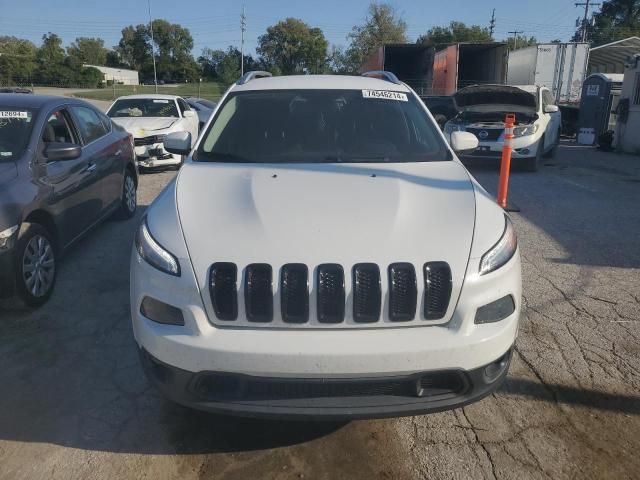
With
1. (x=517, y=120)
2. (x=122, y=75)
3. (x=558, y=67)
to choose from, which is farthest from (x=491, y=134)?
(x=122, y=75)

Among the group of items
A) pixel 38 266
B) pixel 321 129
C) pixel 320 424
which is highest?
pixel 321 129

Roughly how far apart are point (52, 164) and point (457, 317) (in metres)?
3.74

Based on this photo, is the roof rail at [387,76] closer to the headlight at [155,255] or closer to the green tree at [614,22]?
the headlight at [155,255]

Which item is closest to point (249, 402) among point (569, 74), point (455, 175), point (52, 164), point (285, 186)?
point (285, 186)

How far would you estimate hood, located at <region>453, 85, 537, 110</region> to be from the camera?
1148 centimetres

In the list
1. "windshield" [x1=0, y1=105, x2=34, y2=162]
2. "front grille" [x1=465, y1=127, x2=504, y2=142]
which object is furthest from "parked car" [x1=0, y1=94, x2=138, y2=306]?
"front grille" [x1=465, y1=127, x2=504, y2=142]

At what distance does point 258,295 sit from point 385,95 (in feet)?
7.46

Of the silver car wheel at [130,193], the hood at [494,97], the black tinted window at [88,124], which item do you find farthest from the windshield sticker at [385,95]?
the hood at [494,97]

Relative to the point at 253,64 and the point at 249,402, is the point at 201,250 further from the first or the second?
the point at 253,64

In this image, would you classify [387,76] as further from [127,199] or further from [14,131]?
[127,199]

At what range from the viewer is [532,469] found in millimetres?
2439

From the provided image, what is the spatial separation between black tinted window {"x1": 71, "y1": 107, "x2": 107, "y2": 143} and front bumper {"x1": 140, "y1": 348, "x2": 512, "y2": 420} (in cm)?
388

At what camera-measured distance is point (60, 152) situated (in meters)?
4.30

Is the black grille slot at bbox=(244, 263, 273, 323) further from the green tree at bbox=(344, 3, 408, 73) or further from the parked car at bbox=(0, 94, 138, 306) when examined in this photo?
the green tree at bbox=(344, 3, 408, 73)
